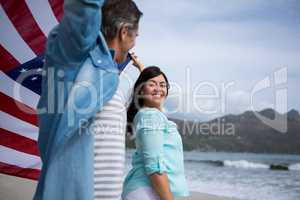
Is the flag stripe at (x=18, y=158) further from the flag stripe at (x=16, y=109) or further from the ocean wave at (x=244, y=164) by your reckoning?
the ocean wave at (x=244, y=164)

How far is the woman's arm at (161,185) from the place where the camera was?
1.37m

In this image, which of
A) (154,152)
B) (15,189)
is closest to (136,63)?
(154,152)

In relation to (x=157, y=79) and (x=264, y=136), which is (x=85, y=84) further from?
(x=264, y=136)

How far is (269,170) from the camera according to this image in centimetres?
1424

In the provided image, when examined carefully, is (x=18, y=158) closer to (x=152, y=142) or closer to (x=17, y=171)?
(x=17, y=171)

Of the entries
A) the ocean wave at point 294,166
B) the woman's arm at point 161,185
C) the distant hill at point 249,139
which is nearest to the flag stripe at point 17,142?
the woman's arm at point 161,185

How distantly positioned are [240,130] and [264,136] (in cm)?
117

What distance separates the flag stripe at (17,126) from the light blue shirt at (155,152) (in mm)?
831

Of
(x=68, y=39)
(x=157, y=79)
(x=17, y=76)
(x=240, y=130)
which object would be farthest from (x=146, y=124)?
(x=240, y=130)

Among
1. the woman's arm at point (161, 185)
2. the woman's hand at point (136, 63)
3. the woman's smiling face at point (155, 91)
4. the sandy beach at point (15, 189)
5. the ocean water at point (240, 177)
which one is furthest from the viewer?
the ocean water at point (240, 177)

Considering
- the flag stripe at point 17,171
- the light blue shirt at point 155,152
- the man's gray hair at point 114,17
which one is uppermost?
the man's gray hair at point 114,17

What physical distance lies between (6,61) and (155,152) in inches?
41.2

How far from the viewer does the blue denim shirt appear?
0.89 metres

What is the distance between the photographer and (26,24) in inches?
85.7
